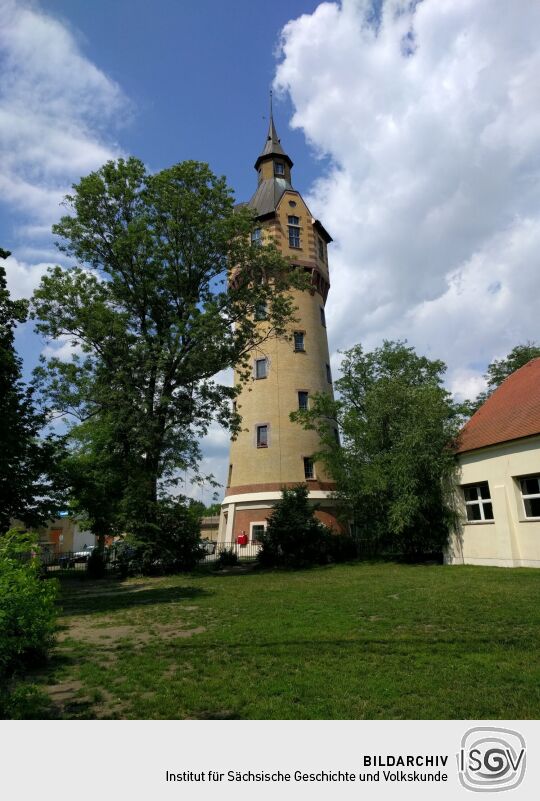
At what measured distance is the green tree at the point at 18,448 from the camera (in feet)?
56.6

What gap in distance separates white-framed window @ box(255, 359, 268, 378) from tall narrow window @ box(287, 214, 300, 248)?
34.0 feet

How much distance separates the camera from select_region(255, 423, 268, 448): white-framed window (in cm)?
3632

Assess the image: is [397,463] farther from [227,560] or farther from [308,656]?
[308,656]

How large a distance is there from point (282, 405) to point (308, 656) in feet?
95.1

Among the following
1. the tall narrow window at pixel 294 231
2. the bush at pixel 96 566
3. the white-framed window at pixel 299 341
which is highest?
the tall narrow window at pixel 294 231

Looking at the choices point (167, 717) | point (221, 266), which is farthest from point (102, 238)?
point (167, 717)

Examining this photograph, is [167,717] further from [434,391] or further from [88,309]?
[434,391]

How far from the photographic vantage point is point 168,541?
25500 millimetres

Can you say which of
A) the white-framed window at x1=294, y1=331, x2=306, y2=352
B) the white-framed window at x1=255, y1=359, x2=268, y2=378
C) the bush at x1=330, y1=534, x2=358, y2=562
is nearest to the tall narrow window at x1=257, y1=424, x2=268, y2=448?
the white-framed window at x1=255, y1=359, x2=268, y2=378

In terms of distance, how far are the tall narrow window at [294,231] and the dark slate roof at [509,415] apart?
71.0 ft

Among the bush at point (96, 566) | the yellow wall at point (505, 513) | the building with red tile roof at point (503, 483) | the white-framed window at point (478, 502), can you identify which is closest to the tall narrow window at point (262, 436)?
the bush at point (96, 566)

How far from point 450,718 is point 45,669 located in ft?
20.0
